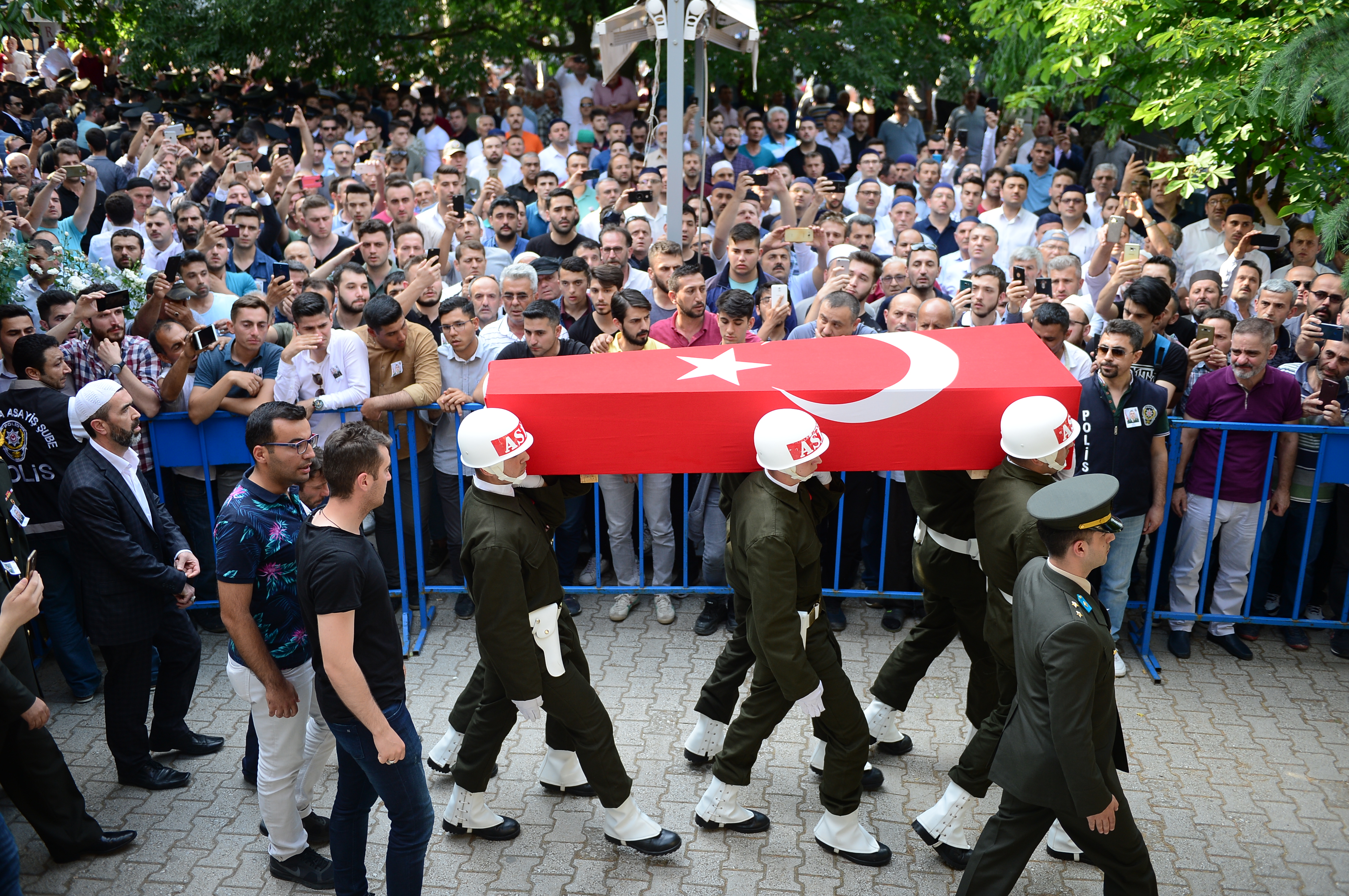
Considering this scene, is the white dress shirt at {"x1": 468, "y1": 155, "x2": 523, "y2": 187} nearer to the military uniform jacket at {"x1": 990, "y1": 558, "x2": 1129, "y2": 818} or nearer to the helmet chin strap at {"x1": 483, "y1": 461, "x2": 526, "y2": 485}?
the helmet chin strap at {"x1": 483, "y1": 461, "x2": 526, "y2": 485}

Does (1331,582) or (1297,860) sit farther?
(1331,582)

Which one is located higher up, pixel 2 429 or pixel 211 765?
pixel 2 429

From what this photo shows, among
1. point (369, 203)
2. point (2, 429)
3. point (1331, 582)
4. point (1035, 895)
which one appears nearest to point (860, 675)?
point (1035, 895)

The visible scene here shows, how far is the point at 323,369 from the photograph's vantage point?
19.9ft

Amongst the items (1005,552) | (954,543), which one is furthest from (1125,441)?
(1005,552)

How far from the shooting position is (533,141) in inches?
533

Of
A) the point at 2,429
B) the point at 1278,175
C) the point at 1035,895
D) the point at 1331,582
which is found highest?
the point at 1278,175

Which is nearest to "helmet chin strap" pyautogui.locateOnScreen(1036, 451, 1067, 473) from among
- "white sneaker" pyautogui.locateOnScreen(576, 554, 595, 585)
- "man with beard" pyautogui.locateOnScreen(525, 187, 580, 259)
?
"white sneaker" pyautogui.locateOnScreen(576, 554, 595, 585)

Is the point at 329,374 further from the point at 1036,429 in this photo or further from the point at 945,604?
the point at 1036,429

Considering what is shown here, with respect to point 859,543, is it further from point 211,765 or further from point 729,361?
point 211,765

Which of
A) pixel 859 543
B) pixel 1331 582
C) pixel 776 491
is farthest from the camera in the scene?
pixel 859 543

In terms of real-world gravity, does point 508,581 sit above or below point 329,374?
below

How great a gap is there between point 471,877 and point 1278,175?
292 inches

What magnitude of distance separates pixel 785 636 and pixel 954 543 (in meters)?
0.98
